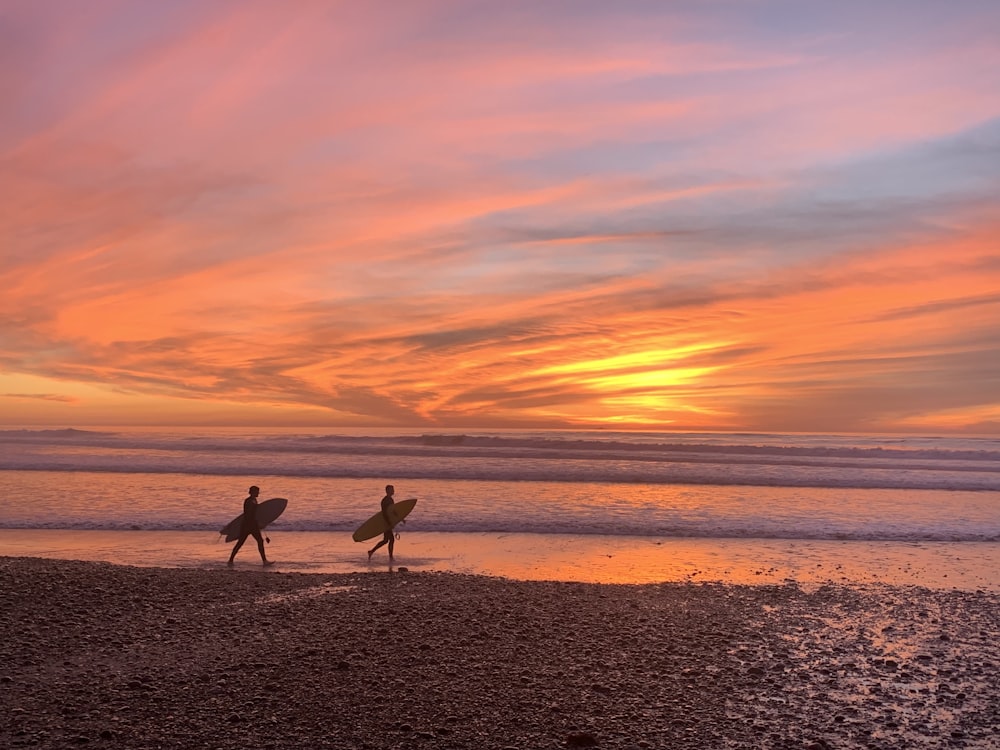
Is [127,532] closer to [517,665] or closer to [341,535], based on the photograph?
[341,535]

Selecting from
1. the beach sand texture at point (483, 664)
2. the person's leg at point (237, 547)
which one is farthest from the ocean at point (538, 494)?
the beach sand texture at point (483, 664)

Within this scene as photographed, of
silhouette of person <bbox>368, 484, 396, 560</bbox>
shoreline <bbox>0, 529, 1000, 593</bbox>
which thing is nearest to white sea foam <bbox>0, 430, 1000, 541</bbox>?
shoreline <bbox>0, 529, 1000, 593</bbox>

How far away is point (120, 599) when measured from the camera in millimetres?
11938

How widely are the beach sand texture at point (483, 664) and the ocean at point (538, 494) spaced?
629 cm

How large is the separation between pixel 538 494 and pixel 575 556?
1295 centimetres

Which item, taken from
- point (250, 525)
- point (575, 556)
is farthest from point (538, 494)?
point (250, 525)

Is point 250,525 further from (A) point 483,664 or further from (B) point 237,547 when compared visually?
(A) point 483,664

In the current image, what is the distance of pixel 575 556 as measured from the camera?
17.5m

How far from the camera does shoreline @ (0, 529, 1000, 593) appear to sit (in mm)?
15398

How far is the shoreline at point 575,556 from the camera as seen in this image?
15.4 meters

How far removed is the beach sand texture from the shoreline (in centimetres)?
168

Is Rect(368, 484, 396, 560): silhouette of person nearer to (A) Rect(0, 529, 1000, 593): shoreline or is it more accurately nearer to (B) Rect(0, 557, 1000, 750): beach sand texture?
(A) Rect(0, 529, 1000, 593): shoreline

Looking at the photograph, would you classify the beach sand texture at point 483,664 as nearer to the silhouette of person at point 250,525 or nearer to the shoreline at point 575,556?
the shoreline at point 575,556

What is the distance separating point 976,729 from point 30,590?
13519mm
